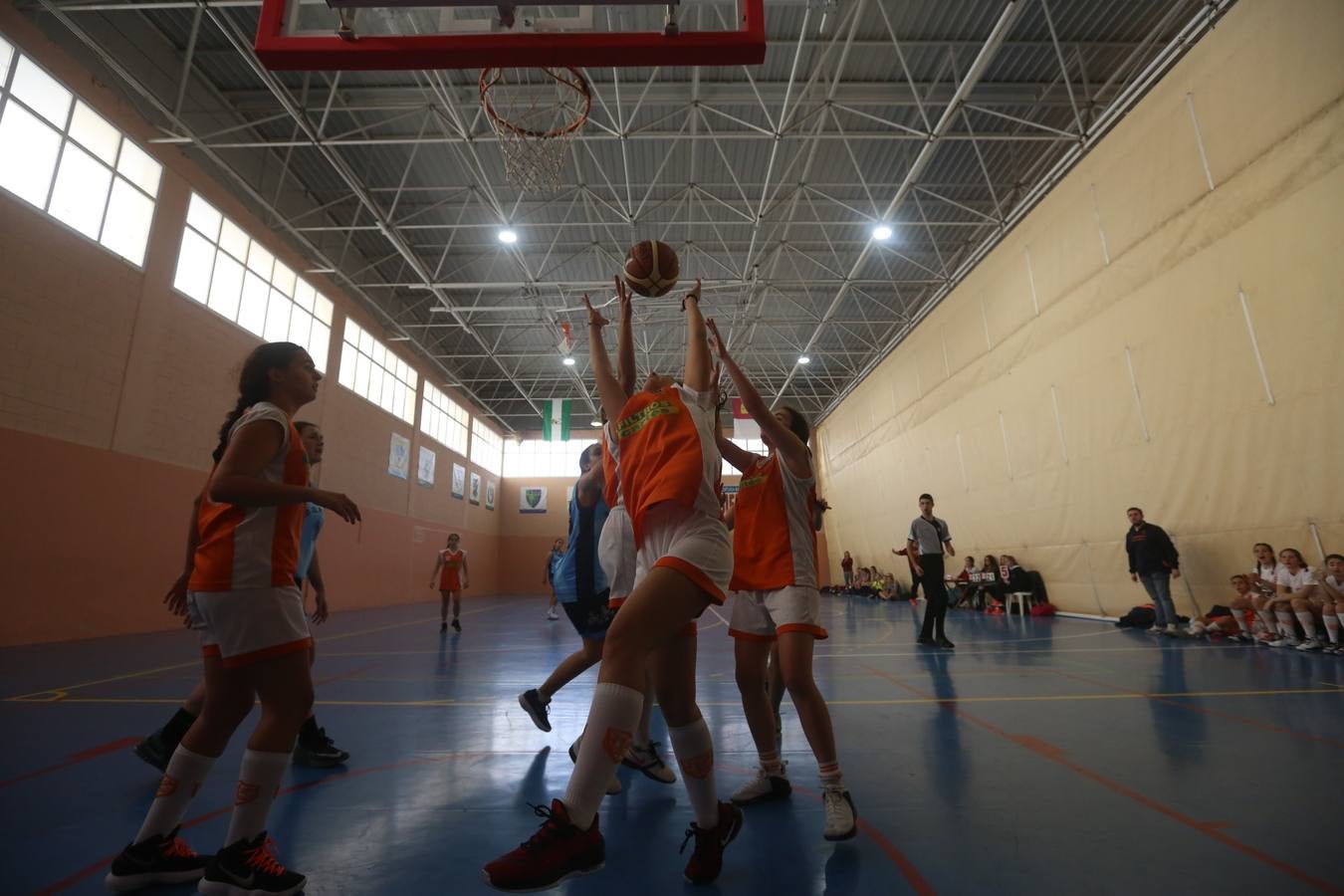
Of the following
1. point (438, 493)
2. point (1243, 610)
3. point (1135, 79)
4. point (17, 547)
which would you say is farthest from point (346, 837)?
point (438, 493)

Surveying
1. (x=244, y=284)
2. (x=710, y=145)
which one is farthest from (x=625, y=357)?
(x=244, y=284)

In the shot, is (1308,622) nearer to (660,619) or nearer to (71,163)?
(660,619)

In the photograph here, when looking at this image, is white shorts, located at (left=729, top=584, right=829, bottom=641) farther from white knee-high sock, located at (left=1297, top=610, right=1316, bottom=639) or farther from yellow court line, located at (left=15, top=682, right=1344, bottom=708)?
white knee-high sock, located at (left=1297, top=610, right=1316, bottom=639)

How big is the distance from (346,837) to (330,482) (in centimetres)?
1572

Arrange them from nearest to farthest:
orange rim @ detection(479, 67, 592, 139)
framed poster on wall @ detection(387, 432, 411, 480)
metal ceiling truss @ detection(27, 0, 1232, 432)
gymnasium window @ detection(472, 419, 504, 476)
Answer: orange rim @ detection(479, 67, 592, 139)
metal ceiling truss @ detection(27, 0, 1232, 432)
framed poster on wall @ detection(387, 432, 411, 480)
gymnasium window @ detection(472, 419, 504, 476)

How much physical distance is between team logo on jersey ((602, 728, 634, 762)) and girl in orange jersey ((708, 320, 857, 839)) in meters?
1.18

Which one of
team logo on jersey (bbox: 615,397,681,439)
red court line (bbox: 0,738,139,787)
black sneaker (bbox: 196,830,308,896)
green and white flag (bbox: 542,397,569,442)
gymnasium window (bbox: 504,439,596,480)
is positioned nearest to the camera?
black sneaker (bbox: 196,830,308,896)

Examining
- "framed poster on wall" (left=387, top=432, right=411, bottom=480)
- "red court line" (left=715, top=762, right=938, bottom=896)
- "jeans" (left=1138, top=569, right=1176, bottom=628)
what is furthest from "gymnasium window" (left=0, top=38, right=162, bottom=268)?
"jeans" (left=1138, top=569, right=1176, bottom=628)

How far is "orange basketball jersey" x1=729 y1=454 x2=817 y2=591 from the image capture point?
299 cm

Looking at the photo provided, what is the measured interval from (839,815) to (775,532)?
121 centimetres

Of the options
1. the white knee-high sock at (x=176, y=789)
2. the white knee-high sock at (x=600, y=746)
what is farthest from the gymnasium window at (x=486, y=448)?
the white knee-high sock at (x=600, y=746)


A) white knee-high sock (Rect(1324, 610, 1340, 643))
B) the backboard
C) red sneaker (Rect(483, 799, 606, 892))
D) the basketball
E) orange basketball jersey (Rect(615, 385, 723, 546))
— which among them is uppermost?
the backboard

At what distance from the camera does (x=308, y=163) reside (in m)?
14.4

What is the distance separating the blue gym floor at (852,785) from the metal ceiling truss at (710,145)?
929 cm
